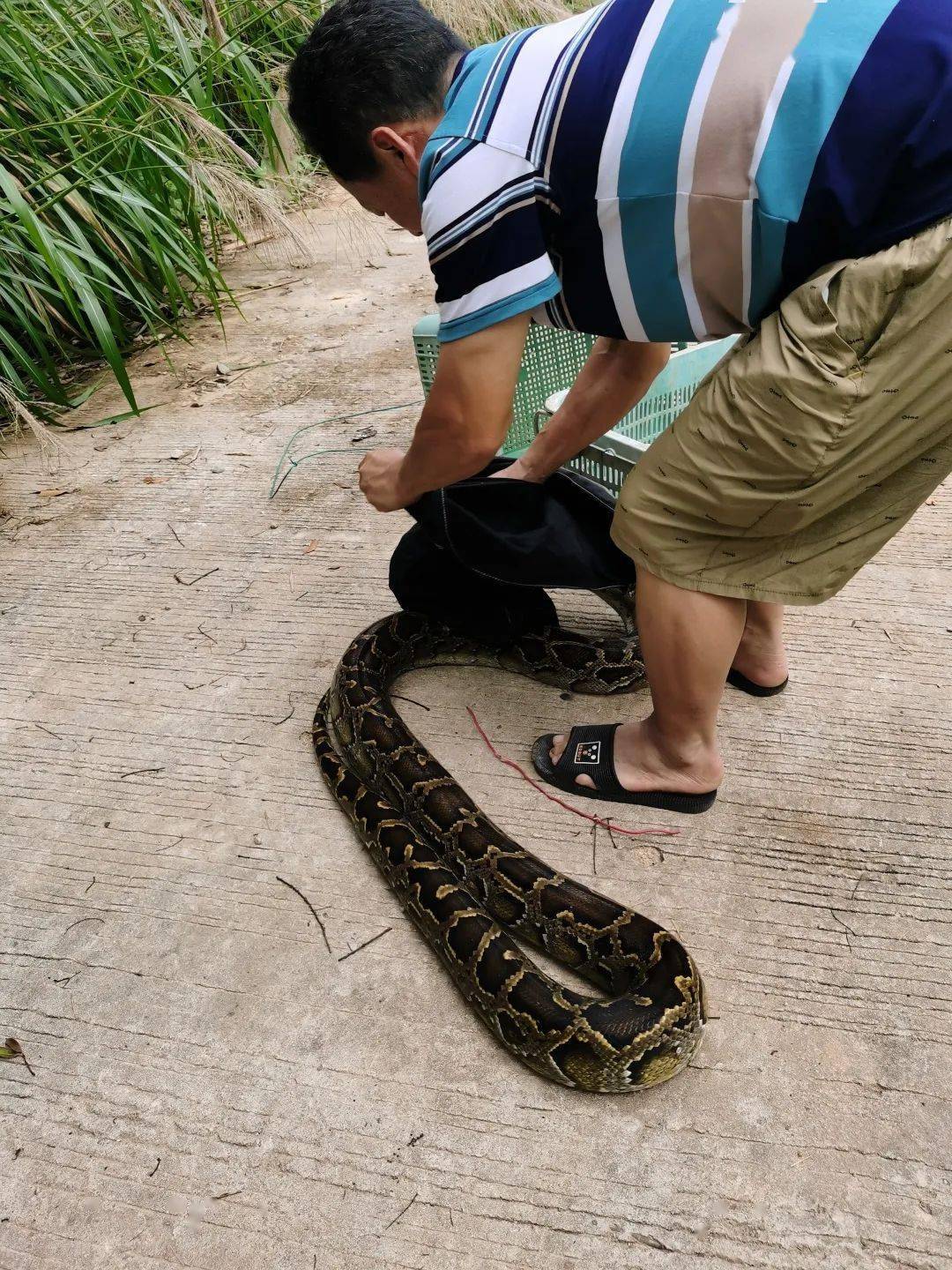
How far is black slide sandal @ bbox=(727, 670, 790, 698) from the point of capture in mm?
2822

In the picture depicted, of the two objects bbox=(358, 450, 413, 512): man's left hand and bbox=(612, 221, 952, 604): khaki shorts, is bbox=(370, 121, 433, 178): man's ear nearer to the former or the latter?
bbox=(358, 450, 413, 512): man's left hand

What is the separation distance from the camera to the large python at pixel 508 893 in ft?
6.36

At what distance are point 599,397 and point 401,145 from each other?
0.95 m

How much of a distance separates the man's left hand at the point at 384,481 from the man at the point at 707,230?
0.76 ft

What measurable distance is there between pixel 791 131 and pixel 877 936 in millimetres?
1791

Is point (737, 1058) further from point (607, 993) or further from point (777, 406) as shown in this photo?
point (777, 406)

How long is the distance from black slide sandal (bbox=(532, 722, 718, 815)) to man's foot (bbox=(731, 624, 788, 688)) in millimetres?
465

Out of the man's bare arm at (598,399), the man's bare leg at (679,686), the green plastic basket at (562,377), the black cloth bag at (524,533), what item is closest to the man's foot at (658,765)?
the man's bare leg at (679,686)

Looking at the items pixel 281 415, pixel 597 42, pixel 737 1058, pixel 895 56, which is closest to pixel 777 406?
pixel 895 56

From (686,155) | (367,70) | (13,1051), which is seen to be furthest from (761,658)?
(13,1051)

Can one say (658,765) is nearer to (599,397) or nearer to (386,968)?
(386,968)

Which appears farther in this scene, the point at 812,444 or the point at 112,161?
the point at 112,161

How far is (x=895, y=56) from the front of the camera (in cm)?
159

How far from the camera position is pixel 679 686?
2295 millimetres
